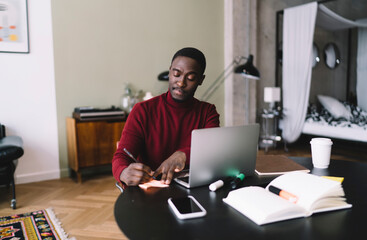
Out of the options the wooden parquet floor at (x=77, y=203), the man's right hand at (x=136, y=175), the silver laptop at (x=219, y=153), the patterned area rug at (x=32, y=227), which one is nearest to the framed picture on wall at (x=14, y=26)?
the wooden parquet floor at (x=77, y=203)

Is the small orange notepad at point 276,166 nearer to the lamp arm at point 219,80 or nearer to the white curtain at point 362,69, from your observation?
the lamp arm at point 219,80

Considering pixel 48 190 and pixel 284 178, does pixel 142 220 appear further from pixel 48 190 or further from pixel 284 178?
pixel 48 190

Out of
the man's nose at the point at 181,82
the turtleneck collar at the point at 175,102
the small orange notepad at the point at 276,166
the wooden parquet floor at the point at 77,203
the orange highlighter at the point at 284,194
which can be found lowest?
the wooden parquet floor at the point at 77,203

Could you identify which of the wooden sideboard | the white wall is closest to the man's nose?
the wooden sideboard

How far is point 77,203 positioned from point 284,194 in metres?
2.23

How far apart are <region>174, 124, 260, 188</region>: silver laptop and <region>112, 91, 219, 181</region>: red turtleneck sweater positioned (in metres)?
0.32

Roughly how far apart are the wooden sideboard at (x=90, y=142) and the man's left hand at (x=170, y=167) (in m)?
2.22

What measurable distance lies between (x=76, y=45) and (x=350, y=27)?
15.7 feet

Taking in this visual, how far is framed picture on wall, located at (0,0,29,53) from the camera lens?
3.04m

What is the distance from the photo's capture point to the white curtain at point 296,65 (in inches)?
178

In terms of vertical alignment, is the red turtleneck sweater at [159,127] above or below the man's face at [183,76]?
below

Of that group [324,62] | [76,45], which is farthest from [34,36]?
[324,62]

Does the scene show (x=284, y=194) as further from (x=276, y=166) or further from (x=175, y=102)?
(x=175, y=102)

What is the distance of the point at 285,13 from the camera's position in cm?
483
